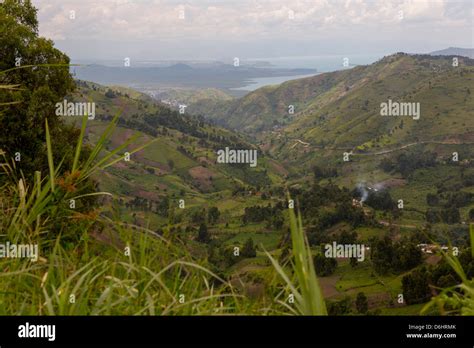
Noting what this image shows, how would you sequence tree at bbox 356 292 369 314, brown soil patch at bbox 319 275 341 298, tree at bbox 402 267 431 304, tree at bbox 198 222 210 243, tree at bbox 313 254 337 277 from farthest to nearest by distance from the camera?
1. tree at bbox 198 222 210 243
2. tree at bbox 313 254 337 277
3. brown soil patch at bbox 319 275 341 298
4. tree at bbox 356 292 369 314
5. tree at bbox 402 267 431 304

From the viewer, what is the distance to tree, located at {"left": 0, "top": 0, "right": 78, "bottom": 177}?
17672 millimetres

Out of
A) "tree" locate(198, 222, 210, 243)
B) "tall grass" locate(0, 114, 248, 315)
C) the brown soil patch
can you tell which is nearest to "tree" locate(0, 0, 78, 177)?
"tall grass" locate(0, 114, 248, 315)

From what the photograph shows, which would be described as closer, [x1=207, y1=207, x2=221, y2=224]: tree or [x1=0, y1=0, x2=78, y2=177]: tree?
[x1=0, y1=0, x2=78, y2=177]: tree

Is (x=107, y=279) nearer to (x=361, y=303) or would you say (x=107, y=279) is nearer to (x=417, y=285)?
(x=417, y=285)

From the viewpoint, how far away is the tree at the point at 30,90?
58.0 ft

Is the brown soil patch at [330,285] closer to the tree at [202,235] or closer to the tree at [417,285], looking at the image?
the tree at [202,235]

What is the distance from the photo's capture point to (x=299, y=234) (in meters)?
2.48

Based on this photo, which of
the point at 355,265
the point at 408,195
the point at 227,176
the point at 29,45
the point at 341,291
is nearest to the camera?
the point at 29,45

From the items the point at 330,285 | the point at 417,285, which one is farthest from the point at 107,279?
the point at 330,285

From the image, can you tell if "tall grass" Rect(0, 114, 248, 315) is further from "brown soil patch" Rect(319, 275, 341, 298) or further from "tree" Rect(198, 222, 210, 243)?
"tree" Rect(198, 222, 210, 243)

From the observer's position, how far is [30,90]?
60.2ft
